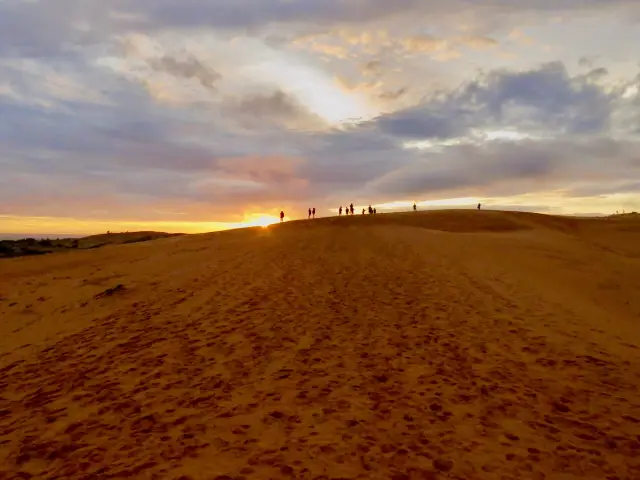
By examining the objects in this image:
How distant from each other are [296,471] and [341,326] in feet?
19.4

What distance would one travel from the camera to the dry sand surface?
20.6 ft

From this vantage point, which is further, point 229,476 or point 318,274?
point 318,274

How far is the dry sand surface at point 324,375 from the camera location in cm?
628

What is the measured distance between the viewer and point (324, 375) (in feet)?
28.9

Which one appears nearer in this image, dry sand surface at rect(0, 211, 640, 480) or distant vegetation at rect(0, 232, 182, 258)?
dry sand surface at rect(0, 211, 640, 480)

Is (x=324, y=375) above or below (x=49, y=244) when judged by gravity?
below

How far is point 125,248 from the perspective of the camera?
109 ft

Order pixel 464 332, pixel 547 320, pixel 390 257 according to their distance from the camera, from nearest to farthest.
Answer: pixel 464 332
pixel 547 320
pixel 390 257

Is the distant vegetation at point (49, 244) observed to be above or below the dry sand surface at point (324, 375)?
above

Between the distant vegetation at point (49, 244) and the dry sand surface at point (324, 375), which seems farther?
the distant vegetation at point (49, 244)

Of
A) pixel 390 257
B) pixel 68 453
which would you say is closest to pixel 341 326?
pixel 68 453

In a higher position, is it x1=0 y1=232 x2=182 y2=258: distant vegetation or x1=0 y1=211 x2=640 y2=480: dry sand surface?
x1=0 y1=232 x2=182 y2=258: distant vegetation

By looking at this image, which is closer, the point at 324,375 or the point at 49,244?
the point at 324,375

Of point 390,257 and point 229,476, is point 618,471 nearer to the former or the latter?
point 229,476
